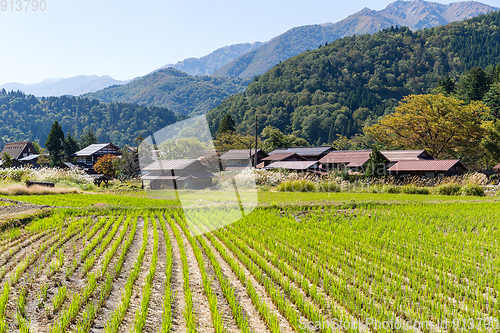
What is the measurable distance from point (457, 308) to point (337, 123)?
76481 mm

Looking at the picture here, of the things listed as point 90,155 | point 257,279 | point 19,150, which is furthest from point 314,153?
point 19,150

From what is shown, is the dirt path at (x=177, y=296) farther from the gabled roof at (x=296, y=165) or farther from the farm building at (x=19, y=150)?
the farm building at (x=19, y=150)

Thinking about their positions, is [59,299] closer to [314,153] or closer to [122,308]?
[122,308]

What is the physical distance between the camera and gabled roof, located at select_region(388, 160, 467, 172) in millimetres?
26703

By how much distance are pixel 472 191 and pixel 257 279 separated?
19.0 metres

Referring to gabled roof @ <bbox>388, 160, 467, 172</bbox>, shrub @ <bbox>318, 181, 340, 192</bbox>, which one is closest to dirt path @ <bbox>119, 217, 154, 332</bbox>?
shrub @ <bbox>318, 181, 340, 192</bbox>

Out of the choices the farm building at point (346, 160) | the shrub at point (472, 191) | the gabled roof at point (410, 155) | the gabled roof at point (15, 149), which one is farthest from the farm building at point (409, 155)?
the gabled roof at point (15, 149)

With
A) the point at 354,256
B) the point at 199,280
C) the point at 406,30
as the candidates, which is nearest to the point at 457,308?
the point at 354,256

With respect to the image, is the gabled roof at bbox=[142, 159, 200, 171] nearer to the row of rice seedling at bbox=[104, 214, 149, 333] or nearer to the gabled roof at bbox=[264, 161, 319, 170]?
the gabled roof at bbox=[264, 161, 319, 170]

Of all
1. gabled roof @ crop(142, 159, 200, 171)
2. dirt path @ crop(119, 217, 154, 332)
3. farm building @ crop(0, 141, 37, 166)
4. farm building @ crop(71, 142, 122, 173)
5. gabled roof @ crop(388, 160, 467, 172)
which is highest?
farm building @ crop(0, 141, 37, 166)

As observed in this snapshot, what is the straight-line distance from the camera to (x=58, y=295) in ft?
14.3

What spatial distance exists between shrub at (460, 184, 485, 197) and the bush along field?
36.5ft

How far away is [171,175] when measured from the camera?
89.8 ft

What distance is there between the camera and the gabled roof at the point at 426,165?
26703 mm
